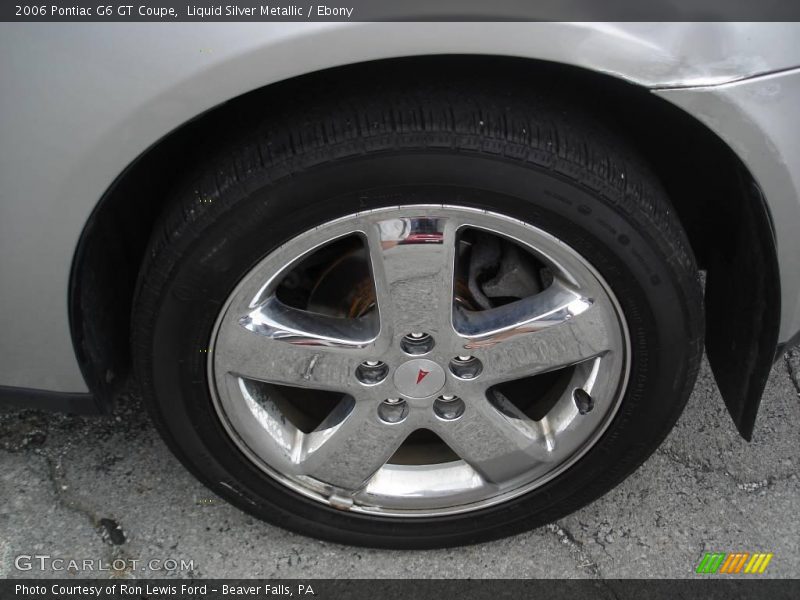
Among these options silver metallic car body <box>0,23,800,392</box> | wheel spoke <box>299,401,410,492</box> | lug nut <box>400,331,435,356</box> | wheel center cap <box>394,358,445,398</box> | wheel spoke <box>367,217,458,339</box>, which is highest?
silver metallic car body <box>0,23,800,392</box>

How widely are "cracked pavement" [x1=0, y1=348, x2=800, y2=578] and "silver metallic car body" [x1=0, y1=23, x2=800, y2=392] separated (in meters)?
0.83

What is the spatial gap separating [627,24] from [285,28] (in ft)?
1.64

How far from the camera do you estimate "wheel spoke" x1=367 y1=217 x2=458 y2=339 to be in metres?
1.32

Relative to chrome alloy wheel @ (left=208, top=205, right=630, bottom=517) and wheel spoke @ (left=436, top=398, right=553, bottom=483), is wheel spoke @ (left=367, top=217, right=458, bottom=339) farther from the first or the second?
wheel spoke @ (left=436, top=398, right=553, bottom=483)

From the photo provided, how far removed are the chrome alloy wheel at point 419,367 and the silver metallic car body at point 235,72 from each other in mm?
282

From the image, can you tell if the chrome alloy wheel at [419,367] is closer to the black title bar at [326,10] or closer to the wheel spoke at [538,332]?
the wheel spoke at [538,332]

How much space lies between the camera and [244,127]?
1.33 meters

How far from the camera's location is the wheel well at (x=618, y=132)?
1.31 meters

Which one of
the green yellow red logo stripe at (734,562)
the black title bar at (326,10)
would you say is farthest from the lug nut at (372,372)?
the green yellow red logo stripe at (734,562)

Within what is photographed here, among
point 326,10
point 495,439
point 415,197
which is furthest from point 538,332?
point 326,10

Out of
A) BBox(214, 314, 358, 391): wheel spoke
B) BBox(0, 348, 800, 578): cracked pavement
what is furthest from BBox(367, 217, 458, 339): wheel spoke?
BBox(0, 348, 800, 578): cracked pavement

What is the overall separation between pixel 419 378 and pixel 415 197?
0.40 m

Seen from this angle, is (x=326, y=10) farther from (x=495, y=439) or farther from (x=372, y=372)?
(x=495, y=439)

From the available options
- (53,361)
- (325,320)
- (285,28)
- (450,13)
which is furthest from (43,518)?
(450,13)
